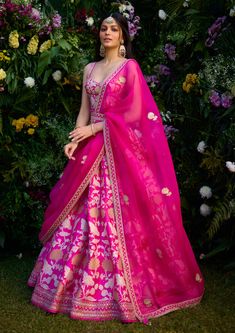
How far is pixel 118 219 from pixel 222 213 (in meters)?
0.93

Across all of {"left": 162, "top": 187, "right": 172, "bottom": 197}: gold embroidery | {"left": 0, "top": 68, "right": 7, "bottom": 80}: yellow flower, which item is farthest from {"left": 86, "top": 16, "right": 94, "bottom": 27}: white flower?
{"left": 162, "top": 187, "right": 172, "bottom": 197}: gold embroidery

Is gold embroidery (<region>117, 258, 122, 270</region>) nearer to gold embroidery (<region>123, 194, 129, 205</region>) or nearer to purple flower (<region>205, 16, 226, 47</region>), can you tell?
gold embroidery (<region>123, 194, 129, 205</region>)

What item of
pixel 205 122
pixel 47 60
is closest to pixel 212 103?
pixel 205 122

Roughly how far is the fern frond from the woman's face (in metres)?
1.36

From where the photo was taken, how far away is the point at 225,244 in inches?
161

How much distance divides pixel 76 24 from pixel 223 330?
2.77m

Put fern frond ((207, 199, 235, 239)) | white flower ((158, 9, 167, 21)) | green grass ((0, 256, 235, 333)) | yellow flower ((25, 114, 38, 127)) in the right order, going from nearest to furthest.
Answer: green grass ((0, 256, 235, 333)) < fern frond ((207, 199, 235, 239)) < yellow flower ((25, 114, 38, 127)) < white flower ((158, 9, 167, 21))

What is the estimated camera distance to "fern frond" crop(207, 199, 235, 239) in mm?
3826

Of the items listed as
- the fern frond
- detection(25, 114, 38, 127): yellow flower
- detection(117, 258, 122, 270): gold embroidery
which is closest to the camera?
detection(117, 258, 122, 270): gold embroidery

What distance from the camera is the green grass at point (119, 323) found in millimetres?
3104

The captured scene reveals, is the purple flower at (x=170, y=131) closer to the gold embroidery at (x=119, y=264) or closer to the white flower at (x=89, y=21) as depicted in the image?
the white flower at (x=89, y=21)

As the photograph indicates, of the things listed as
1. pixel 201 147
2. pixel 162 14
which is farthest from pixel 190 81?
pixel 162 14

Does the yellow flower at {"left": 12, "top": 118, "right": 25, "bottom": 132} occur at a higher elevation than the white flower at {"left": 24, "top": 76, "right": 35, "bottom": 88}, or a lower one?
lower

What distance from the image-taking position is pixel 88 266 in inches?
127
